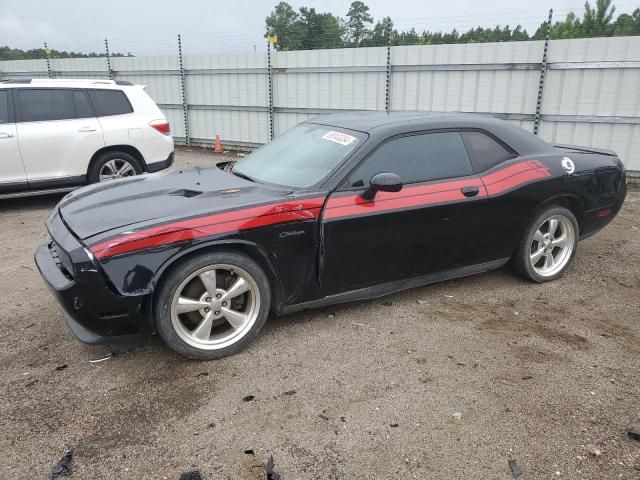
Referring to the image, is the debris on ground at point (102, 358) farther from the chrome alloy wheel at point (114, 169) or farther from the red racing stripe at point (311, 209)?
the chrome alloy wheel at point (114, 169)

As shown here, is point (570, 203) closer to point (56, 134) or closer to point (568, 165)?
point (568, 165)

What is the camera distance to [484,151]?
4309 mm

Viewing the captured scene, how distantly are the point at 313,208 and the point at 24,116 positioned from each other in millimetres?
5449

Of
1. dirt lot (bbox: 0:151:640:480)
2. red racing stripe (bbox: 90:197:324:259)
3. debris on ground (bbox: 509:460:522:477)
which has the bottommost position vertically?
dirt lot (bbox: 0:151:640:480)

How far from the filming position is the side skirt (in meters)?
3.70

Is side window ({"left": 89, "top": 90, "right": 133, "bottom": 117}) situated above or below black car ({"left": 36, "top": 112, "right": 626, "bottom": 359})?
above

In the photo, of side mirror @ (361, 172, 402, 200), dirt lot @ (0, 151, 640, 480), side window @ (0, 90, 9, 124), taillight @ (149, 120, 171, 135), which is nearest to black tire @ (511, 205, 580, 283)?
dirt lot @ (0, 151, 640, 480)

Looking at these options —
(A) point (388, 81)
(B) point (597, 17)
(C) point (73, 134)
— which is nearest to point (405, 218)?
(C) point (73, 134)

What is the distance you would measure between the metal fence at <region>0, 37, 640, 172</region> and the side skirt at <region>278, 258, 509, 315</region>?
593 centimetres

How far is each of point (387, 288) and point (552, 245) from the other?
180 cm

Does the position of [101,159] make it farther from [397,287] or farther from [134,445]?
[134,445]

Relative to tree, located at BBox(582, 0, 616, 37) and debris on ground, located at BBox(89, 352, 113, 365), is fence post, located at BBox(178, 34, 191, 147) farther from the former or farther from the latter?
tree, located at BBox(582, 0, 616, 37)

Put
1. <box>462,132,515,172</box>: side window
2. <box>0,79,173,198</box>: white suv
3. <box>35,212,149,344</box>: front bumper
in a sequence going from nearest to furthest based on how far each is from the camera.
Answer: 1. <box>35,212,149,344</box>: front bumper
2. <box>462,132,515,172</box>: side window
3. <box>0,79,173,198</box>: white suv

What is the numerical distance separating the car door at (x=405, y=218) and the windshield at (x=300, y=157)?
0.73ft
